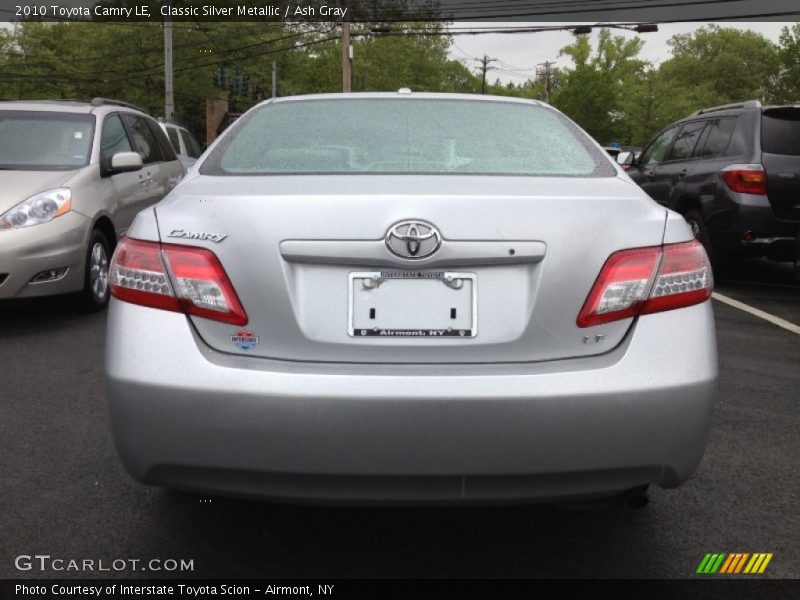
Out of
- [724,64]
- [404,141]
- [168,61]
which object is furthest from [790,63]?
[404,141]

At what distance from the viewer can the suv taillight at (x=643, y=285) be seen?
7.71 ft

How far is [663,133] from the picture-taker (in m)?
10.6

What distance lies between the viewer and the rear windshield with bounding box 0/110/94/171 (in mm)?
7121

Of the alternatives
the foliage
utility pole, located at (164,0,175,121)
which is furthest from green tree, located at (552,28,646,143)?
utility pole, located at (164,0,175,121)

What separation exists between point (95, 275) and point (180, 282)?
4.86 meters

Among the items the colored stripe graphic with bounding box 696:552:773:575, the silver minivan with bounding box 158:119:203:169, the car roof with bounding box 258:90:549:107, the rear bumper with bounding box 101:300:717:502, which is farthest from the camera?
the silver minivan with bounding box 158:119:203:169

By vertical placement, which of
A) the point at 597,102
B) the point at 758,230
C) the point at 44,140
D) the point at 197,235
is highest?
the point at 197,235

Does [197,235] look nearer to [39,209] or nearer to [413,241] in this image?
[413,241]

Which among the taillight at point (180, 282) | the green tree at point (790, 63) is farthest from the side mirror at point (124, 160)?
the green tree at point (790, 63)

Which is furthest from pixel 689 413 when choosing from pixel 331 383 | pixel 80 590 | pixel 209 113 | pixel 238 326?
pixel 209 113

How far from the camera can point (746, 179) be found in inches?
318

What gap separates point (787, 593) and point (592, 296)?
1051mm

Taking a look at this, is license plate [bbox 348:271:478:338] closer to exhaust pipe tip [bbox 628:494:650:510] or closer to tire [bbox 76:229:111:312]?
exhaust pipe tip [bbox 628:494:650:510]

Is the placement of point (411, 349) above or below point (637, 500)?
above
